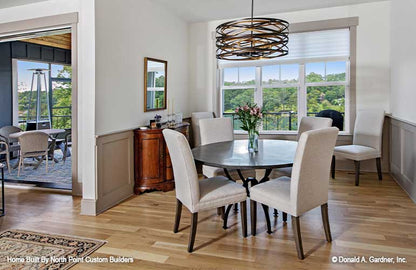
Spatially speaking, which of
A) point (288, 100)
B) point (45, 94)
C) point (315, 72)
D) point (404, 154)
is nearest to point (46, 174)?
point (45, 94)

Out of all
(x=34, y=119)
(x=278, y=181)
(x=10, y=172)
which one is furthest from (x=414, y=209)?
(x=34, y=119)

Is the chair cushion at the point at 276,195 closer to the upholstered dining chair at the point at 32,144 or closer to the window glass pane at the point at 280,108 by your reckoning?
the window glass pane at the point at 280,108

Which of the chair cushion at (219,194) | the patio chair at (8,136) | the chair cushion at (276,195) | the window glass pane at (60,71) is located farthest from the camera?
the window glass pane at (60,71)

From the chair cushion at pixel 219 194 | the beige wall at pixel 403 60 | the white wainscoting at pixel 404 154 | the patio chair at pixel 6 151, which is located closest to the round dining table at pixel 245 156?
the chair cushion at pixel 219 194

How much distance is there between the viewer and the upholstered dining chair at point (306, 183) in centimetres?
235

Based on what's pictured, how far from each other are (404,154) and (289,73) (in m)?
2.32

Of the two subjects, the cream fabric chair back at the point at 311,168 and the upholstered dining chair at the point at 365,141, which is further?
the upholstered dining chair at the point at 365,141

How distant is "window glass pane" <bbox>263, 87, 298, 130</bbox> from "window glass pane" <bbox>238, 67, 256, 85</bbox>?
313 mm

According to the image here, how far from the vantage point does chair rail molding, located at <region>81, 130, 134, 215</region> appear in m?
3.48

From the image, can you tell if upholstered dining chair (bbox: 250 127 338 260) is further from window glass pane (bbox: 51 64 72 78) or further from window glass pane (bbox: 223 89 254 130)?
window glass pane (bbox: 51 64 72 78)

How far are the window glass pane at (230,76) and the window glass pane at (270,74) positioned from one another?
547 millimetres

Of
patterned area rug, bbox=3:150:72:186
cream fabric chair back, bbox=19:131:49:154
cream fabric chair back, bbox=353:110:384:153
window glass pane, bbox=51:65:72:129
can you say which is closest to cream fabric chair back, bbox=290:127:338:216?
cream fabric chair back, bbox=353:110:384:153

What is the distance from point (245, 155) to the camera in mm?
3014

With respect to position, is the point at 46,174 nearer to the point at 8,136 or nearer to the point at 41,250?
the point at 8,136
